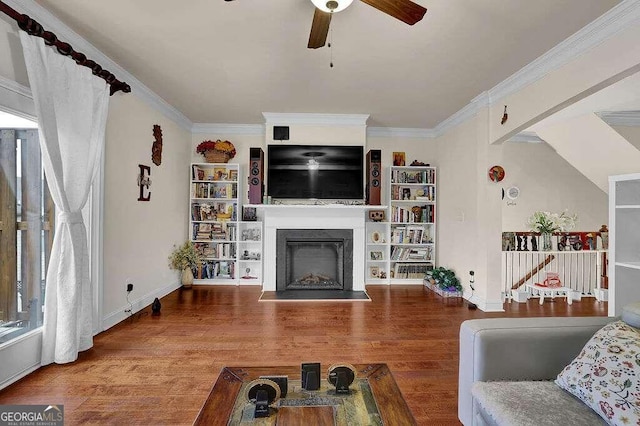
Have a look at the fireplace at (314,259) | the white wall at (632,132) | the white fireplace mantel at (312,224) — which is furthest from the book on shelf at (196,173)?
the white wall at (632,132)

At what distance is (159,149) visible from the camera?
4.03 m

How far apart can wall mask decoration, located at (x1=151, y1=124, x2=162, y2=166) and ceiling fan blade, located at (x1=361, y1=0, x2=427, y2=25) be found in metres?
3.24

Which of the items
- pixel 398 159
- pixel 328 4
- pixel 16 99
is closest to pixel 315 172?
pixel 398 159

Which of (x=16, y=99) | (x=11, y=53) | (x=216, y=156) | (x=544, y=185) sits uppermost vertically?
(x=11, y=53)

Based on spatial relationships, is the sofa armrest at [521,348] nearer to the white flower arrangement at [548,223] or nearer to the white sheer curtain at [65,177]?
the white sheer curtain at [65,177]

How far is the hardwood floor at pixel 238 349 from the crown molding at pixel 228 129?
2.54m

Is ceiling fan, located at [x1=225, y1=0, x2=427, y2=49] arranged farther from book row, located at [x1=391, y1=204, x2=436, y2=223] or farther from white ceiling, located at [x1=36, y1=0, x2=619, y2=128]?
book row, located at [x1=391, y1=204, x2=436, y2=223]

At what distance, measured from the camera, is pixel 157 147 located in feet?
13.1

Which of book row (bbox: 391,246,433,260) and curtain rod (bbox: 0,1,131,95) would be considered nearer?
curtain rod (bbox: 0,1,131,95)

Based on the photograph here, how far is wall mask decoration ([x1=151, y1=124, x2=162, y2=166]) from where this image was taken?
3929mm

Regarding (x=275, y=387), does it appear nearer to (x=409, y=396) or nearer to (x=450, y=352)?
(x=409, y=396)

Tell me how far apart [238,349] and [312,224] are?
231 cm

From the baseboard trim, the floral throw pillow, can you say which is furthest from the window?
the floral throw pillow

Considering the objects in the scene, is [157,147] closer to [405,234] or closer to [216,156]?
[216,156]
